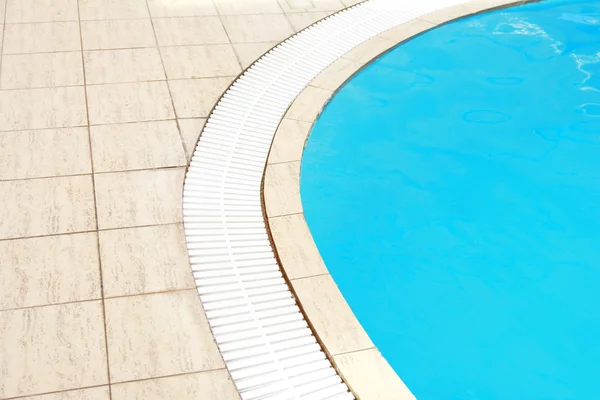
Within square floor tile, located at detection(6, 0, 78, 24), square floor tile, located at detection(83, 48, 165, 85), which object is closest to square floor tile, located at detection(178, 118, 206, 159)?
square floor tile, located at detection(83, 48, 165, 85)

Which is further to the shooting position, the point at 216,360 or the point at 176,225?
the point at 176,225

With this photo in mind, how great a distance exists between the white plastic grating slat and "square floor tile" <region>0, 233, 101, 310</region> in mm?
395

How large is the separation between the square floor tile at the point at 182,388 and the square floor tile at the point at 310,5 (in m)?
2.97

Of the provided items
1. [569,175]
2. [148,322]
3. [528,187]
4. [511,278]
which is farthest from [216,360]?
[569,175]

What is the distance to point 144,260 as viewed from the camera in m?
2.75

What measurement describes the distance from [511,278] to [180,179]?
1.56 m

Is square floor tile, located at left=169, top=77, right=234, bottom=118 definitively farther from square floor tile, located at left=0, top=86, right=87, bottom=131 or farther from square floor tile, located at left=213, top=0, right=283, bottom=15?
square floor tile, located at left=213, top=0, right=283, bottom=15

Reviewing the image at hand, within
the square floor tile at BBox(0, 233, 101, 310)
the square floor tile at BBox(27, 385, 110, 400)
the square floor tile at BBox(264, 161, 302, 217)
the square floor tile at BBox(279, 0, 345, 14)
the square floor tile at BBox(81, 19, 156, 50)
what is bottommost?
the square floor tile at BBox(81, 19, 156, 50)

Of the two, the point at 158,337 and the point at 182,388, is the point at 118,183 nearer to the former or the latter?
the point at 158,337

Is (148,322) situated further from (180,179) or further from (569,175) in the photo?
(569,175)

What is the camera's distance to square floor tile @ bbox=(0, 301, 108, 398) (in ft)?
7.50

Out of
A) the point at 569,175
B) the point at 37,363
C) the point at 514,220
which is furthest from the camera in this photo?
the point at 569,175

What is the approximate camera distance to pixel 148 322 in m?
2.50

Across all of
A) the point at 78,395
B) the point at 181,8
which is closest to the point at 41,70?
the point at 181,8
